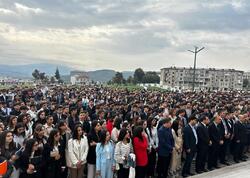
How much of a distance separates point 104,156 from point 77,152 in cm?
57

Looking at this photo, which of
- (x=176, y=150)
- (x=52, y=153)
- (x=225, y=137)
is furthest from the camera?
(x=225, y=137)

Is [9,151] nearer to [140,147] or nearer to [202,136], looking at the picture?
[140,147]

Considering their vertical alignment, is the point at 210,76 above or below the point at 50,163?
above

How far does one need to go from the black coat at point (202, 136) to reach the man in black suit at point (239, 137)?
2000 millimetres

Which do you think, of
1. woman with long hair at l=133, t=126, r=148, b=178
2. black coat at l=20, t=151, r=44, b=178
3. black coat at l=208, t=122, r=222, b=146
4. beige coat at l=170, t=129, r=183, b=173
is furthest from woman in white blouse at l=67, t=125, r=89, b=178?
black coat at l=208, t=122, r=222, b=146

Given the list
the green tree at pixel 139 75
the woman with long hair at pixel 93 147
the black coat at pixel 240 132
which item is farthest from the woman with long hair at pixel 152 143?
the green tree at pixel 139 75

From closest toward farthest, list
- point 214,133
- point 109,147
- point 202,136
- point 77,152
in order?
1. point 77,152
2. point 109,147
3. point 202,136
4. point 214,133

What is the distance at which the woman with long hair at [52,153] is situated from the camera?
7006mm

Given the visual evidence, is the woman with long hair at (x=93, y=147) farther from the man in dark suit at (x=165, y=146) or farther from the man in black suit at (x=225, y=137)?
the man in black suit at (x=225, y=137)

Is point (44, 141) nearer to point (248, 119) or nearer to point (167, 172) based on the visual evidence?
point (167, 172)

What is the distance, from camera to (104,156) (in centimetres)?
760

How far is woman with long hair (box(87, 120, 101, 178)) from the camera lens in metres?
7.89

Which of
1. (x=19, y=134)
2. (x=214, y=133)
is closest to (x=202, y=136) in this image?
(x=214, y=133)

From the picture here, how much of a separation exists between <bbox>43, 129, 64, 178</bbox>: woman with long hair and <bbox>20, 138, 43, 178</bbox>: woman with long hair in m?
0.32
